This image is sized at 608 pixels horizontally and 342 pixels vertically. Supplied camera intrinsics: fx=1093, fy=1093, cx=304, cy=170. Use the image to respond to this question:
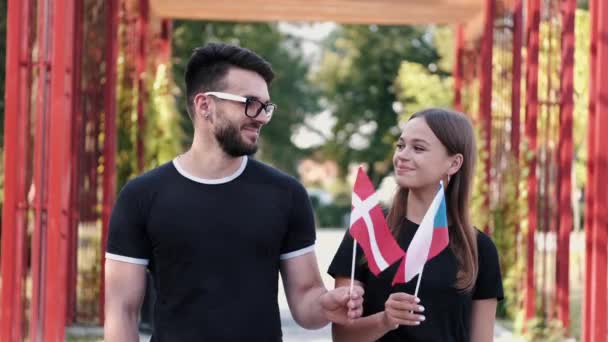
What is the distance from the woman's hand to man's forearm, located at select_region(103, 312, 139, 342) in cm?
83

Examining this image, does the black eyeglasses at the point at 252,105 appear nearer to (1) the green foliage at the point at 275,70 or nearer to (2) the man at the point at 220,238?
(2) the man at the point at 220,238

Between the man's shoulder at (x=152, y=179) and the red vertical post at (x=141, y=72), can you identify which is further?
the red vertical post at (x=141, y=72)

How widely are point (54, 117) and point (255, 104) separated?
3948mm

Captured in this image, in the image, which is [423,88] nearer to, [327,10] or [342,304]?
[327,10]

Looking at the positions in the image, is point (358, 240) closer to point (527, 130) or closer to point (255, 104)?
point (255, 104)

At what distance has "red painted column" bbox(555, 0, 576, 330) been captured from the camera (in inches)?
404

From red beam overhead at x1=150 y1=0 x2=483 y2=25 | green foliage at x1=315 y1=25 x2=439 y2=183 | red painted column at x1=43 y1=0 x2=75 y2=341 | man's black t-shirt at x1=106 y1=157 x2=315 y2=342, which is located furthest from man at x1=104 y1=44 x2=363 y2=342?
green foliage at x1=315 y1=25 x2=439 y2=183

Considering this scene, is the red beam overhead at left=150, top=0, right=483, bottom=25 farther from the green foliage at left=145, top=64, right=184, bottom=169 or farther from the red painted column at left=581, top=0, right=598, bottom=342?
the red painted column at left=581, top=0, right=598, bottom=342

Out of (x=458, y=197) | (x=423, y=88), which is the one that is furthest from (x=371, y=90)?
(x=458, y=197)

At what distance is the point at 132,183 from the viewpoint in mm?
3564

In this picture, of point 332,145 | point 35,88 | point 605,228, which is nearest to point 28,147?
point 35,88

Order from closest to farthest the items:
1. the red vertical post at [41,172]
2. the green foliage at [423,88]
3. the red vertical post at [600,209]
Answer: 1. the red vertical post at [41,172]
2. the red vertical post at [600,209]
3. the green foliage at [423,88]

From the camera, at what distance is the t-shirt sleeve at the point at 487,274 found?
376 centimetres

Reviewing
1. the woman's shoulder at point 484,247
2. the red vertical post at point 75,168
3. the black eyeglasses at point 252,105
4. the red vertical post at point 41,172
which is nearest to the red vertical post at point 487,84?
the red vertical post at point 75,168
